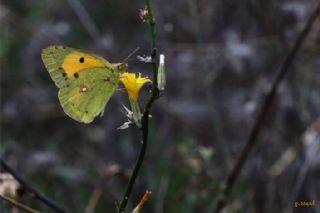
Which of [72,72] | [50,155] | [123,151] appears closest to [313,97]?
[123,151]

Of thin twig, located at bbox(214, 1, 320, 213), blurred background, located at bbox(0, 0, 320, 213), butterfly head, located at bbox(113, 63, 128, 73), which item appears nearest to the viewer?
butterfly head, located at bbox(113, 63, 128, 73)

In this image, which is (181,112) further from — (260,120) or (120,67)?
(120,67)

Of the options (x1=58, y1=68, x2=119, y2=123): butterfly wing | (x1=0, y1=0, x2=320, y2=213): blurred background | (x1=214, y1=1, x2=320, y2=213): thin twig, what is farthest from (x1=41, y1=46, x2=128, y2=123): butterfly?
(x1=214, y1=1, x2=320, y2=213): thin twig

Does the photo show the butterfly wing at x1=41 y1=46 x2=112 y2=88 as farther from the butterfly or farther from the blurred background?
the blurred background

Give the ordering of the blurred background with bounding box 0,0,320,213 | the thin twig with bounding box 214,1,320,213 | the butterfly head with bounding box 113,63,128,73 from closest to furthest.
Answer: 1. the butterfly head with bounding box 113,63,128,73
2. the thin twig with bounding box 214,1,320,213
3. the blurred background with bounding box 0,0,320,213

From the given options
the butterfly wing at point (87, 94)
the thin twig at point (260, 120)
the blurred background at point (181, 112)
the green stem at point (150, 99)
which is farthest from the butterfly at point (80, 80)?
the thin twig at point (260, 120)

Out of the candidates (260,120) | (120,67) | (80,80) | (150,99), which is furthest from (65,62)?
(260,120)

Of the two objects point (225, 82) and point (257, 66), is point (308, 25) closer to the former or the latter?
point (257, 66)
